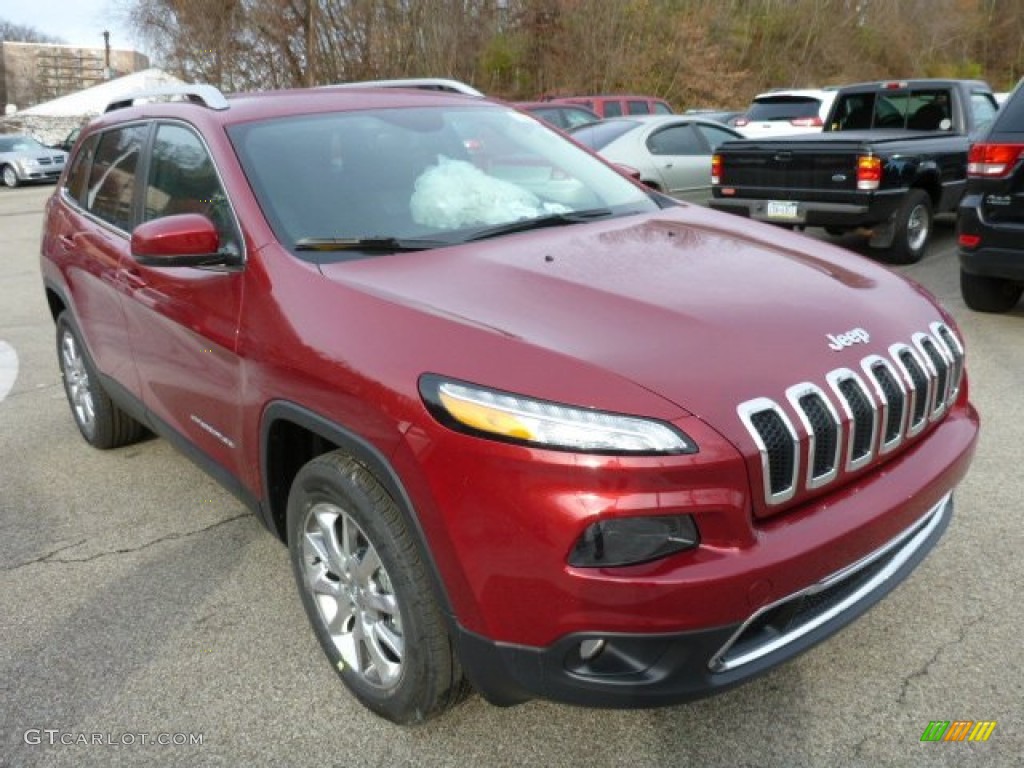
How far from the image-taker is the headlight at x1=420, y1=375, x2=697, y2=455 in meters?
1.91

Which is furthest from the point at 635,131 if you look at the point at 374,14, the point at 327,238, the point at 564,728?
the point at 374,14

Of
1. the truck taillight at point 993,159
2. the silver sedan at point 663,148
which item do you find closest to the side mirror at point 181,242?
the truck taillight at point 993,159

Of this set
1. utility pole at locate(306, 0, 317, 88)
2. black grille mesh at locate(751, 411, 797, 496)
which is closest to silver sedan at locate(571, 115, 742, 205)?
black grille mesh at locate(751, 411, 797, 496)

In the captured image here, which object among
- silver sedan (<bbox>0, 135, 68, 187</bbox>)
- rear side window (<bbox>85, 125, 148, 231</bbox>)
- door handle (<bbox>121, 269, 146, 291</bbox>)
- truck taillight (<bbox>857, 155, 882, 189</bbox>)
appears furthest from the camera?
silver sedan (<bbox>0, 135, 68, 187</bbox>)

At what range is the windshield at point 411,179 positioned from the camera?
112 inches

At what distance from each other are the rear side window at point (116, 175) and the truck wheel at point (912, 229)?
6639 millimetres

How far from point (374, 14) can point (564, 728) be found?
1090 inches

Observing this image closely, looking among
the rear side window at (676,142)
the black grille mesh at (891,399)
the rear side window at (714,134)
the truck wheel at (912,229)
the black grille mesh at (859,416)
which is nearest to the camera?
the black grille mesh at (859,416)

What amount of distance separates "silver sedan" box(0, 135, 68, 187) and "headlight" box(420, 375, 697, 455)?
2843 centimetres

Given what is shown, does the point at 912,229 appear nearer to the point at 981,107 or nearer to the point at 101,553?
the point at 981,107

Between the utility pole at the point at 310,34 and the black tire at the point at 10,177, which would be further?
the utility pole at the point at 310,34

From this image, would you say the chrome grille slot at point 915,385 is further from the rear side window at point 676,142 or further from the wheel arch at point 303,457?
the rear side window at point 676,142

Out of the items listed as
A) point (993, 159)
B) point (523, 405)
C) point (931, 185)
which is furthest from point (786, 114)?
point (523, 405)

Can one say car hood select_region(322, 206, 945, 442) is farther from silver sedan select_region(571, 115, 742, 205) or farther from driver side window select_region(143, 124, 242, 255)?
silver sedan select_region(571, 115, 742, 205)
